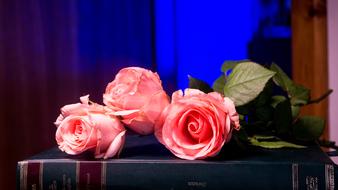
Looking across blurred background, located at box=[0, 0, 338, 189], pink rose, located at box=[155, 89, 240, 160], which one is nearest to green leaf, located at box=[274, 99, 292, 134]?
pink rose, located at box=[155, 89, 240, 160]

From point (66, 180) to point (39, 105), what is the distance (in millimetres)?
836

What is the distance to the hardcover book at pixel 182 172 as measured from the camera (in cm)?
39

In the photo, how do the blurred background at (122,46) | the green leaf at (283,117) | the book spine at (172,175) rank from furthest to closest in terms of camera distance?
the blurred background at (122,46) < the green leaf at (283,117) < the book spine at (172,175)

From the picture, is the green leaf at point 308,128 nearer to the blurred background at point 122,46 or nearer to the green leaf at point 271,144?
the green leaf at point 271,144

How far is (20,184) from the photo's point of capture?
43 centimetres

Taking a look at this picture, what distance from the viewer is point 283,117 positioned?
1.76ft

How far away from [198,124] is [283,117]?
0.16 metres

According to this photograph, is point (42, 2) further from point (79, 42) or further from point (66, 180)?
point (66, 180)

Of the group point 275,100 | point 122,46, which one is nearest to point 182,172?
point 275,100

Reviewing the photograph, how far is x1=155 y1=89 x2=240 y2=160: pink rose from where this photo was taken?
414 mm

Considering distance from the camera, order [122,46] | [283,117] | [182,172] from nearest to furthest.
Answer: [182,172], [283,117], [122,46]

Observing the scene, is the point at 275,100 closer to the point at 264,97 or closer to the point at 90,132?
the point at 264,97

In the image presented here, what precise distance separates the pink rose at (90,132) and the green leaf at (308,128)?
250mm

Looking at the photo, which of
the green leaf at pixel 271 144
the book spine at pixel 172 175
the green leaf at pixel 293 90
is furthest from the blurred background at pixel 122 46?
the book spine at pixel 172 175
